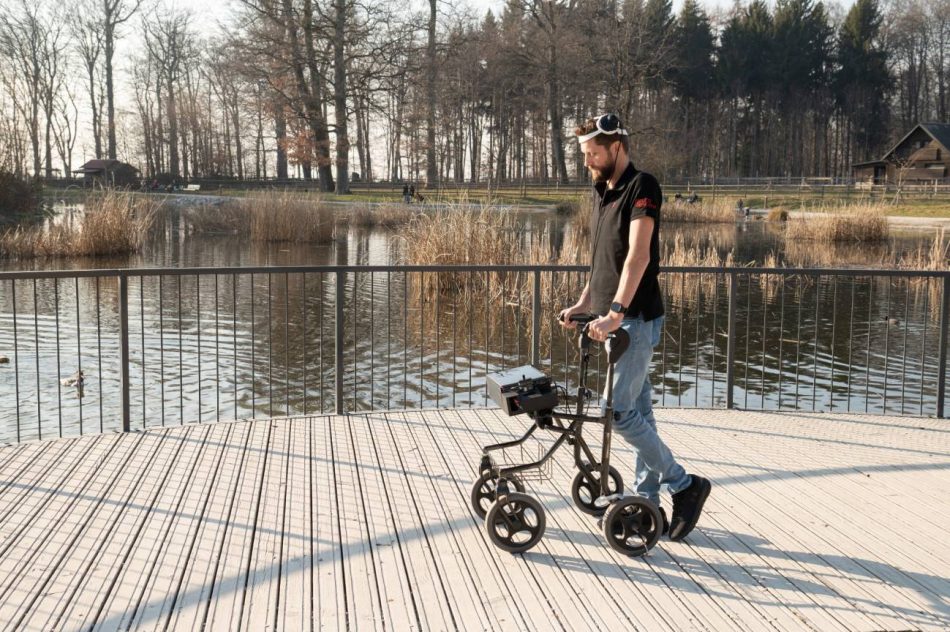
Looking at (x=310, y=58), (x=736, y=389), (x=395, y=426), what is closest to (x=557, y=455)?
(x=395, y=426)

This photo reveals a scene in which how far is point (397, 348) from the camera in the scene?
11453 mm

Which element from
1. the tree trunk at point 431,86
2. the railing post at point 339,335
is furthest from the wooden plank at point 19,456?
the tree trunk at point 431,86

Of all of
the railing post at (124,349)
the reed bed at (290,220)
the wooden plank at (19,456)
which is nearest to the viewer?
the wooden plank at (19,456)

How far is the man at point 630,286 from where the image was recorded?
3.21 meters

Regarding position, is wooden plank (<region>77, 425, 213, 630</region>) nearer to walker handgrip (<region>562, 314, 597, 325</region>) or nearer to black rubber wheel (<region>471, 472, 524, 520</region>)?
black rubber wheel (<region>471, 472, 524, 520</region>)

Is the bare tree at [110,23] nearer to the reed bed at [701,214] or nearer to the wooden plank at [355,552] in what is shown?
the reed bed at [701,214]

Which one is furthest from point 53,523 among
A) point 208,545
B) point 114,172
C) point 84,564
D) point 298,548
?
point 114,172

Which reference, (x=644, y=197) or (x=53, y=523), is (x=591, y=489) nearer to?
(x=644, y=197)

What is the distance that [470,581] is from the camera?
3.14 metres

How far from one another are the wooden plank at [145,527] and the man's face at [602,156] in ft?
6.93

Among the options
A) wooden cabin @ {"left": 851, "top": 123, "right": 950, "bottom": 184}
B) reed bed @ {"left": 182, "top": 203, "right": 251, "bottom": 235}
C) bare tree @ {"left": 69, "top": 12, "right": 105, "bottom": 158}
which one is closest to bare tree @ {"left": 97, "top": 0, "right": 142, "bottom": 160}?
bare tree @ {"left": 69, "top": 12, "right": 105, "bottom": 158}

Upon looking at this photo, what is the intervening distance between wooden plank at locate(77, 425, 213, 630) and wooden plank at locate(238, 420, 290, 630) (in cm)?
34

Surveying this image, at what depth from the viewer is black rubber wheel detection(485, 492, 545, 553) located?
3.36 m

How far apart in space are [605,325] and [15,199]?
23995 mm
